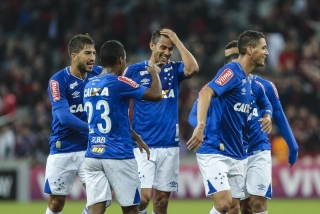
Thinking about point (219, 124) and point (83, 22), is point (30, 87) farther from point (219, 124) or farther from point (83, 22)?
point (219, 124)

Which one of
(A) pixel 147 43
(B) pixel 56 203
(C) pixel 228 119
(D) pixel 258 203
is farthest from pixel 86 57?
(A) pixel 147 43

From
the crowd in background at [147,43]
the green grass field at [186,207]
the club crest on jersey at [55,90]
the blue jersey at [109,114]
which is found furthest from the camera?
the crowd in background at [147,43]

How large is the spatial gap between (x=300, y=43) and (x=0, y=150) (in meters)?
8.50

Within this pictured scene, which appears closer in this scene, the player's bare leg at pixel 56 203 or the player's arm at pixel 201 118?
the player's arm at pixel 201 118

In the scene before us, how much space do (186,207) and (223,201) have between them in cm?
774

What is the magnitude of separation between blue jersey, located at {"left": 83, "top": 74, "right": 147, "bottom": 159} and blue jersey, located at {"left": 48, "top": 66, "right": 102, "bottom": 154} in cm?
151

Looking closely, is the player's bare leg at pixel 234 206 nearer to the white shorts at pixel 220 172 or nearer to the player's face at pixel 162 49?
the white shorts at pixel 220 172

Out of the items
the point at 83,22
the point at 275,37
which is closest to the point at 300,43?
the point at 275,37

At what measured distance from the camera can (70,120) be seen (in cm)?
952

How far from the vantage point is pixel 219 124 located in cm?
902

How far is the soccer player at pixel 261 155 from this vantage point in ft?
33.0

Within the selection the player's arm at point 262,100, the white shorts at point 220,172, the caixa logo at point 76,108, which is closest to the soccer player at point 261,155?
the player's arm at point 262,100

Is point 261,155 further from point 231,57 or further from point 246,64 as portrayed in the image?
point 246,64

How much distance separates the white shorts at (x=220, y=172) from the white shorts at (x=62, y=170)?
1.80m
